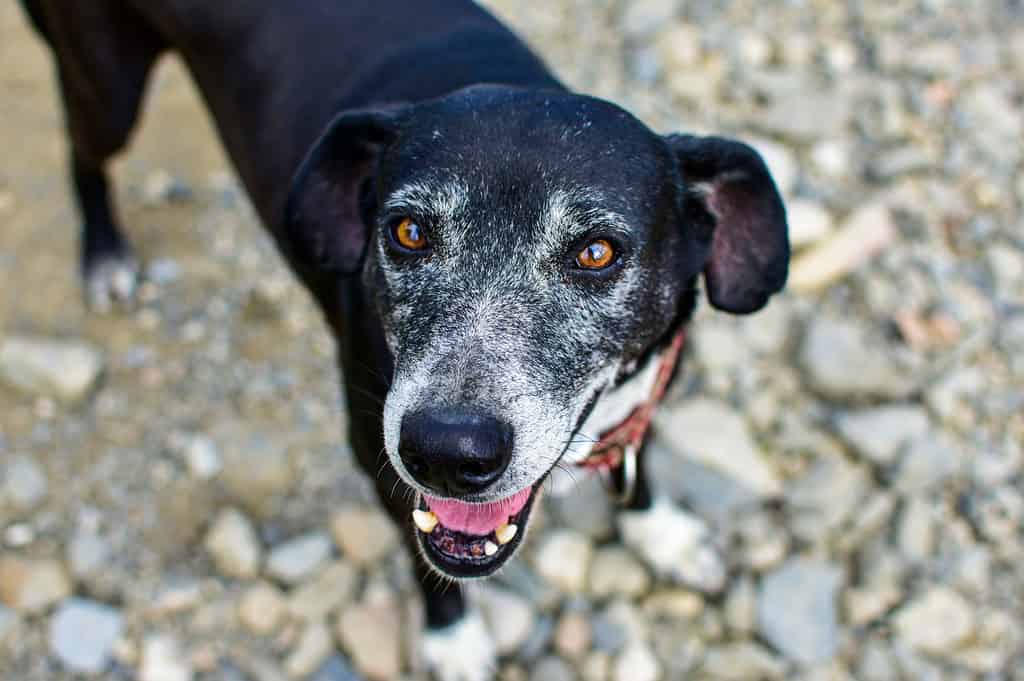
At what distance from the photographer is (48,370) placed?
4.00 metres

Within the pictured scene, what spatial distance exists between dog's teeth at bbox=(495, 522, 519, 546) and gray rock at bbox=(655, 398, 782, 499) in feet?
4.67

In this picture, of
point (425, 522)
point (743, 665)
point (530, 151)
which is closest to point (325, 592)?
point (425, 522)

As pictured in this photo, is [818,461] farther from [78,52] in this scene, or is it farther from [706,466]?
[78,52]

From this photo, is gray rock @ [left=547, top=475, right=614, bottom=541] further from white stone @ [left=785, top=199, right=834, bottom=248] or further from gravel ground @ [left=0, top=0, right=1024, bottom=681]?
white stone @ [left=785, top=199, right=834, bottom=248]

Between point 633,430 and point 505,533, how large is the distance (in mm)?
709

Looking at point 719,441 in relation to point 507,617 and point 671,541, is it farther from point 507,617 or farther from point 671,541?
point 507,617

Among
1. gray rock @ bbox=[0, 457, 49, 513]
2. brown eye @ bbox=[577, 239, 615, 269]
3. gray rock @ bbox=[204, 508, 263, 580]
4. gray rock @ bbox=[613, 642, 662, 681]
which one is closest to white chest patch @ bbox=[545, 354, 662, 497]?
brown eye @ bbox=[577, 239, 615, 269]

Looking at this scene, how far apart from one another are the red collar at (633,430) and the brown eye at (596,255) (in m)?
0.55

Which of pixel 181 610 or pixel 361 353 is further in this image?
pixel 181 610

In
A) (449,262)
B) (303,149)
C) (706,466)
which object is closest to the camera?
(449,262)

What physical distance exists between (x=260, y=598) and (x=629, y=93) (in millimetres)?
2924

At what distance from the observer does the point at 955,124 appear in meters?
4.76

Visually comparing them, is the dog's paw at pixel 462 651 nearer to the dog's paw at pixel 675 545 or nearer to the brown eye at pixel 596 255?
the dog's paw at pixel 675 545

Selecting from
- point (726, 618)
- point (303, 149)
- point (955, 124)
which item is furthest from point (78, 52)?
point (955, 124)
